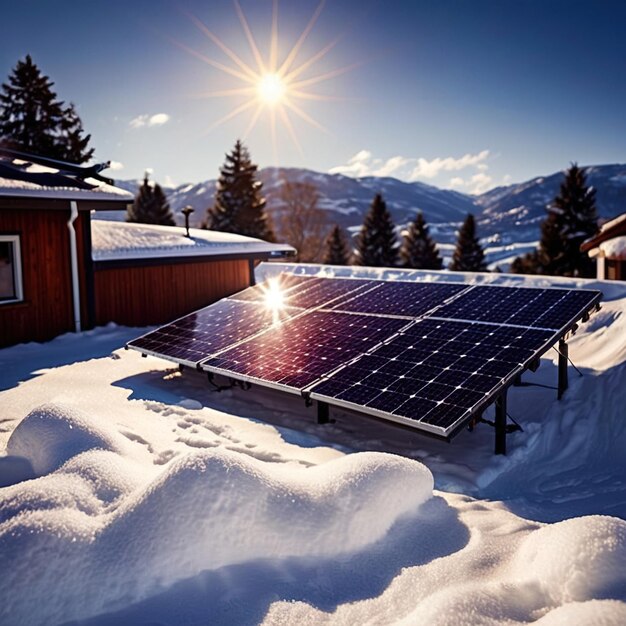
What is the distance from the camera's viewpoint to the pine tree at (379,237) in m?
37.7

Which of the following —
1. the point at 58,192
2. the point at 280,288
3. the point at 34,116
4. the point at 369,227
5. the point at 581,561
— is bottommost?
the point at 581,561

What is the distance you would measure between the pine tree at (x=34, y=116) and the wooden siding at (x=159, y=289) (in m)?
21.1

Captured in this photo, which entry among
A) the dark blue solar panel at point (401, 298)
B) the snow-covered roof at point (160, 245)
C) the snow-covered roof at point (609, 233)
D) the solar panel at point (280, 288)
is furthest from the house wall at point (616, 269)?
the solar panel at point (280, 288)

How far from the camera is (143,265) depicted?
1341cm

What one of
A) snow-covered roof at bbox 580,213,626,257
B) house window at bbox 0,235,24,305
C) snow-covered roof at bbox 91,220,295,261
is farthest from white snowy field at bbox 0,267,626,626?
snow-covered roof at bbox 580,213,626,257

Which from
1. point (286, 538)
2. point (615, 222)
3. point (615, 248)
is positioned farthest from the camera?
point (615, 222)

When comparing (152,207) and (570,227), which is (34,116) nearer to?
(152,207)

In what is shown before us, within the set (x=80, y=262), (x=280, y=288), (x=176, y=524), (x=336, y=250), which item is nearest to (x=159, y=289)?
(x=80, y=262)

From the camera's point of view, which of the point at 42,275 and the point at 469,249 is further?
the point at 469,249

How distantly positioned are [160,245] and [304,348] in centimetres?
840

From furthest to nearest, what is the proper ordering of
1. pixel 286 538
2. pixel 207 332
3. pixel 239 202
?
1. pixel 239 202
2. pixel 207 332
3. pixel 286 538

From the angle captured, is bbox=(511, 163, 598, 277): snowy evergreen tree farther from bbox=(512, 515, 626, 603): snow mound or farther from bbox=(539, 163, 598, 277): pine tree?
bbox=(512, 515, 626, 603): snow mound

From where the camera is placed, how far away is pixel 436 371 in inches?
235

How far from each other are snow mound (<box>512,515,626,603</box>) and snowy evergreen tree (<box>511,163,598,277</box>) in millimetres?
30913
